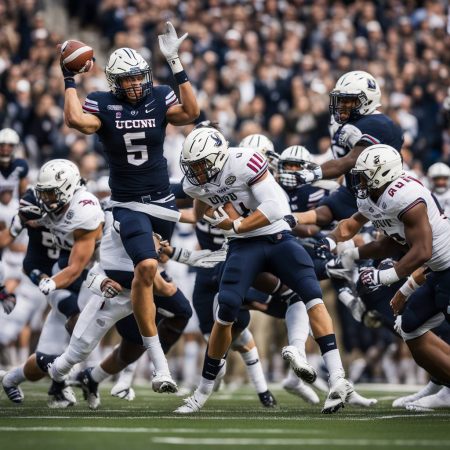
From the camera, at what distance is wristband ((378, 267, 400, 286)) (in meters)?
7.76

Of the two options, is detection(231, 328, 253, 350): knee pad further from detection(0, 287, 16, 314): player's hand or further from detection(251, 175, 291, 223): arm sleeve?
detection(0, 287, 16, 314): player's hand

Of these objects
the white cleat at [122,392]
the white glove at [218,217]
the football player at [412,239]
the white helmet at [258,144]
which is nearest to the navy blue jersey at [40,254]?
the white cleat at [122,392]

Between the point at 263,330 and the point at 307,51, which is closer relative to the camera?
the point at 263,330

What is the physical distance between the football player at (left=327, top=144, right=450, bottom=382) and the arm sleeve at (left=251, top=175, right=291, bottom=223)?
55 centimetres

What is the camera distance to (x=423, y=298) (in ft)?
25.9

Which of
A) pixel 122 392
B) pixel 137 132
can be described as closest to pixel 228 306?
pixel 137 132

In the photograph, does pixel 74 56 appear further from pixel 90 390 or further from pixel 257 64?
pixel 257 64

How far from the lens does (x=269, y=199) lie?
8.03 m

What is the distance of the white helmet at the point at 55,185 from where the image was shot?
29.5 ft

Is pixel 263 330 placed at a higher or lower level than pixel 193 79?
lower

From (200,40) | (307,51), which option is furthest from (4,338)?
(307,51)

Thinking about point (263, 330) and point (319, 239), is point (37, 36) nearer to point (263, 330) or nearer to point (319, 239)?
point (263, 330)

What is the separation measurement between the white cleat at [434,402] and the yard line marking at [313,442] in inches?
86.7

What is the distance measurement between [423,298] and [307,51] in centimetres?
1025
